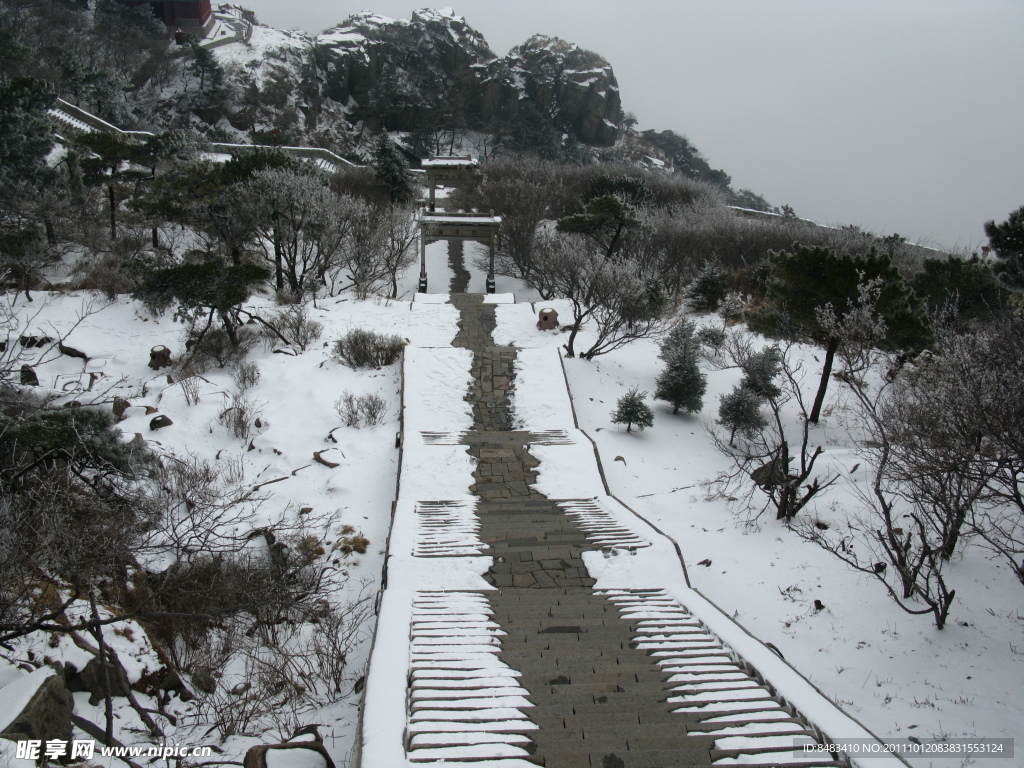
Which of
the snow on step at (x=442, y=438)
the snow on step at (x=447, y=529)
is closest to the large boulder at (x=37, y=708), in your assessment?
the snow on step at (x=447, y=529)

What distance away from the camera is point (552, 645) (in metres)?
5.53

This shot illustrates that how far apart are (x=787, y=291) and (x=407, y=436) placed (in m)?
7.54

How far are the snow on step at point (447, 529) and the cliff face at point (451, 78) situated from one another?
41.0 metres

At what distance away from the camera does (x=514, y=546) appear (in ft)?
25.5

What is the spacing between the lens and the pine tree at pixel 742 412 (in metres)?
11.9

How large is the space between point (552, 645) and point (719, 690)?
1436 mm

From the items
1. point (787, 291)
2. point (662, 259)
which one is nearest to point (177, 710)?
point (787, 291)

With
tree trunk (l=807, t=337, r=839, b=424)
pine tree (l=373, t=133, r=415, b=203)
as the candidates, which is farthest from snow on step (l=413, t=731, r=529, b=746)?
pine tree (l=373, t=133, r=415, b=203)

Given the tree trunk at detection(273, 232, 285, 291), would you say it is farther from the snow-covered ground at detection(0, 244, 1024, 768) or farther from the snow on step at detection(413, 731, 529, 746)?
the snow on step at detection(413, 731, 529, 746)

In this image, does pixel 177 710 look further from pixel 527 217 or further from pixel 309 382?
pixel 527 217

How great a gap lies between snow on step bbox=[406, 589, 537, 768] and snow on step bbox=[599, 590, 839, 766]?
1249mm

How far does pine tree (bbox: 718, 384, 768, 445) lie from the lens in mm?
11898

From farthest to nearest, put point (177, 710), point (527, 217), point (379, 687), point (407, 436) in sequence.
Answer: point (527, 217) < point (407, 436) < point (177, 710) < point (379, 687)

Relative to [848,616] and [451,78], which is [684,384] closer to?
[848,616]
